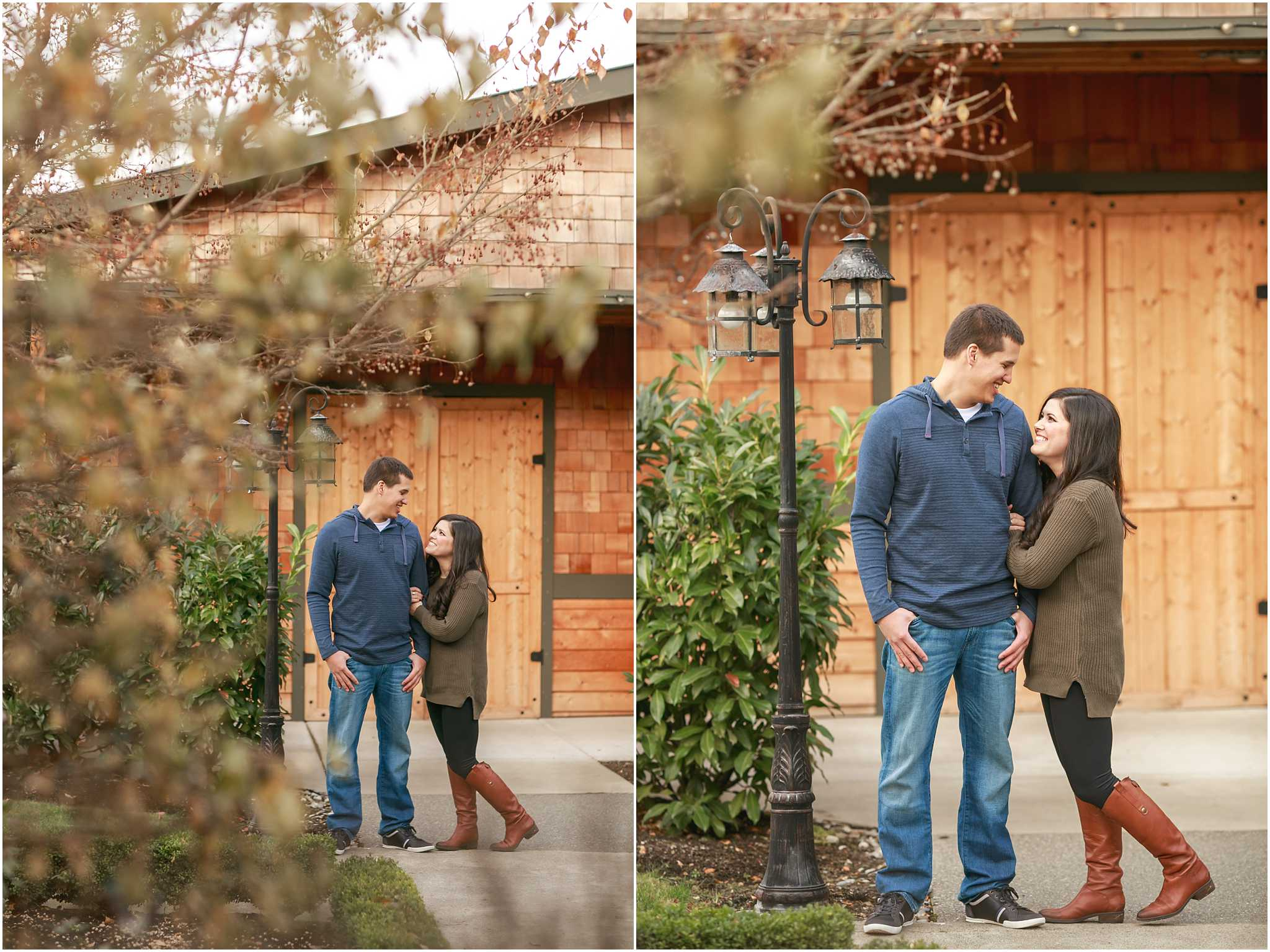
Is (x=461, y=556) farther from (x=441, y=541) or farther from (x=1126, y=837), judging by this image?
(x=1126, y=837)

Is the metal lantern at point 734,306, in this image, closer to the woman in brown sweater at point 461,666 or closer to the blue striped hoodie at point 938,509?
the blue striped hoodie at point 938,509

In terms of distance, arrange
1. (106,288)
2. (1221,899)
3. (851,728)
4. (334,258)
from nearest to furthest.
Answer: (106,288) < (334,258) < (1221,899) < (851,728)

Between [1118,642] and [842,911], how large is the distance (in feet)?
3.31

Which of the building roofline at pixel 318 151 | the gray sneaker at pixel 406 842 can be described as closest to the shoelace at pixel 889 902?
the gray sneaker at pixel 406 842

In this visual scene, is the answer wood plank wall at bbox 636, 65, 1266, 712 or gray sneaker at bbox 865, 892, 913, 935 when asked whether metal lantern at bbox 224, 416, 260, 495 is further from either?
wood plank wall at bbox 636, 65, 1266, 712

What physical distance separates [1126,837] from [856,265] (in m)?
2.27

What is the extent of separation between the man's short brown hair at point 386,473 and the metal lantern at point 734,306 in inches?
35.2

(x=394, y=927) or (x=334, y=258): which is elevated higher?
(x=334, y=258)

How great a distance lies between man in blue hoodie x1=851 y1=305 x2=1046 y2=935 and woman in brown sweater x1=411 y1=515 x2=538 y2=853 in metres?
1.00

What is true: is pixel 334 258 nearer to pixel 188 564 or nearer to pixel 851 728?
pixel 188 564

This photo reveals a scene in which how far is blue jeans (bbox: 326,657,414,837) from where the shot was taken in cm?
343

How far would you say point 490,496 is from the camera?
345 centimetres

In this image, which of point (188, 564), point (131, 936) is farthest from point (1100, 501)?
point (131, 936)

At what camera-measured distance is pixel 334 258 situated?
3.13 m
